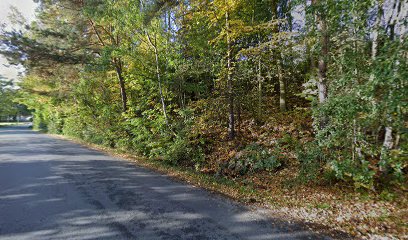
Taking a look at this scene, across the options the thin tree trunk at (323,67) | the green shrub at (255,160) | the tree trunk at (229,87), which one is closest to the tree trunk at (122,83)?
the tree trunk at (229,87)

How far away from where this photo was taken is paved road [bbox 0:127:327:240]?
3.18m

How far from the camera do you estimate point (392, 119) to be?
3730 mm

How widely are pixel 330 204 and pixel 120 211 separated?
4124mm

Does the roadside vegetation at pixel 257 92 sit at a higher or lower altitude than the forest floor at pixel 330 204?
higher

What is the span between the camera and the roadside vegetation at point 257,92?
3.87 metres

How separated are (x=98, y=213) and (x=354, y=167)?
519 cm

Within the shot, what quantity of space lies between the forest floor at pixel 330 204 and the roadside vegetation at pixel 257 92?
3 cm

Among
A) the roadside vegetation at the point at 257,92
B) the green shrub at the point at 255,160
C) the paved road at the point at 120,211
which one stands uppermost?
the roadside vegetation at the point at 257,92

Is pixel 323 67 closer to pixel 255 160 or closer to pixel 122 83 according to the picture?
pixel 255 160

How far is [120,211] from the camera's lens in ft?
12.6

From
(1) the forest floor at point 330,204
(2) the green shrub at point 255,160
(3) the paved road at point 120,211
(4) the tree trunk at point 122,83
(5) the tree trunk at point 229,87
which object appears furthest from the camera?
(4) the tree trunk at point 122,83

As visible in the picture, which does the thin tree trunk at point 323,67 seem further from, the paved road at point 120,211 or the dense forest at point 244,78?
the paved road at point 120,211

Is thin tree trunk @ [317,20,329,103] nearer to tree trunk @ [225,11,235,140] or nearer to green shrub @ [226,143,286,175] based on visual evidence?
green shrub @ [226,143,286,175]

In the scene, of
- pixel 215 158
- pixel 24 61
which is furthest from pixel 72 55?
pixel 215 158
